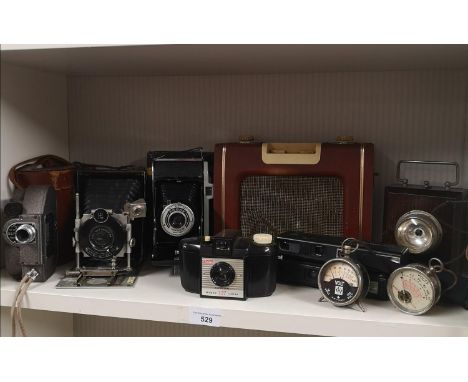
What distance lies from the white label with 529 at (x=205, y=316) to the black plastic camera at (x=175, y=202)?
17cm

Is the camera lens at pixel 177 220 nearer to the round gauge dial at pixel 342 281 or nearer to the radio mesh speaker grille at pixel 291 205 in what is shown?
the radio mesh speaker grille at pixel 291 205

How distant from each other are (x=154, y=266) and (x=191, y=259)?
21cm

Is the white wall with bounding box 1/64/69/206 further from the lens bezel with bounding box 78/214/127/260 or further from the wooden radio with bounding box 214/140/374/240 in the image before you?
the wooden radio with bounding box 214/140/374/240

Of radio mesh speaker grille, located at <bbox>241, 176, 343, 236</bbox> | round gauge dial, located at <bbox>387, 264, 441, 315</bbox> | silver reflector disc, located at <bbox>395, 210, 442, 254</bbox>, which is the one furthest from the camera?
radio mesh speaker grille, located at <bbox>241, 176, 343, 236</bbox>

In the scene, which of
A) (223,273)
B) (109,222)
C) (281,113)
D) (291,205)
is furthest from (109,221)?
(281,113)

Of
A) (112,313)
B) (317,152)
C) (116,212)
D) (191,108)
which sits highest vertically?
(191,108)

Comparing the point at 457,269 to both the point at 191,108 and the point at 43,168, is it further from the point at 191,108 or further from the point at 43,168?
the point at 43,168

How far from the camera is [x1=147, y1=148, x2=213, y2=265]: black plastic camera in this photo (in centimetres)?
104

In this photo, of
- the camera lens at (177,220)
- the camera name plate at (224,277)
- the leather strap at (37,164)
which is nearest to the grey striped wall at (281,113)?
the leather strap at (37,164)

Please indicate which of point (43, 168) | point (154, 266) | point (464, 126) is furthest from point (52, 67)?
point (464, 126)

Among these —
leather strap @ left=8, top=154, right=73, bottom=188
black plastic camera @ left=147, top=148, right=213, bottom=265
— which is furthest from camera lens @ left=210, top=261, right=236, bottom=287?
leather strap @ left=8, top=154, right=73, bottom=188

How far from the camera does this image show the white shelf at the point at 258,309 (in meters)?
0.85

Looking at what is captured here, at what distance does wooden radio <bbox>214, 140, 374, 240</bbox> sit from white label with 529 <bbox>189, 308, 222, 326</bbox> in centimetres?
23

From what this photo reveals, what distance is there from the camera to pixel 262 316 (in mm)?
885
